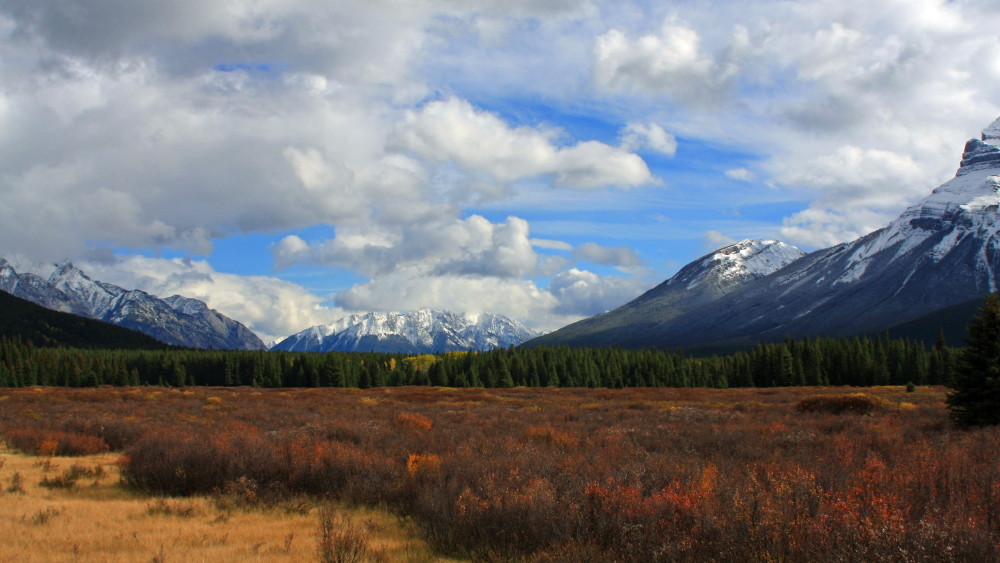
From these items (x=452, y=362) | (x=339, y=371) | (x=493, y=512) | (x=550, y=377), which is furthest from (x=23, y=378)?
(x=493, y=512)

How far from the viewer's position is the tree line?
104 metres

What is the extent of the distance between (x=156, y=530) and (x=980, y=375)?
27.2m

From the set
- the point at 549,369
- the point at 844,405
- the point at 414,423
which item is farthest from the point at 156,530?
the point at 549,369

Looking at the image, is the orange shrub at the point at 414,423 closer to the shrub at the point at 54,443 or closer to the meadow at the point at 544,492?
the meadow at the point at 544,492

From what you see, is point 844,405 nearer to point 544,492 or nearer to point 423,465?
point 423,465

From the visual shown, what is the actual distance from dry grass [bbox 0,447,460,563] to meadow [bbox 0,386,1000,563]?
0.07m

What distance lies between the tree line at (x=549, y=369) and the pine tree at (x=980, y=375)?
265 feet

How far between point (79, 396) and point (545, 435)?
137 ft

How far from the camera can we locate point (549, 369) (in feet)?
402

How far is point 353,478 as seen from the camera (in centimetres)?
1345

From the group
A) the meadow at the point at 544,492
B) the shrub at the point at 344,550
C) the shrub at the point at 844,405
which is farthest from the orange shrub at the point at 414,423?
the shrub at the point at 844,405

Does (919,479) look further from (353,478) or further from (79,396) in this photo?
(79,396)

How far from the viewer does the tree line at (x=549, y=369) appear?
104375 mm

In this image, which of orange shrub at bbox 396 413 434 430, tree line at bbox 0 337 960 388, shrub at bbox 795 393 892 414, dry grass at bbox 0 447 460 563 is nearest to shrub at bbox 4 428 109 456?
dry grass at bbox 0 447 460 563
